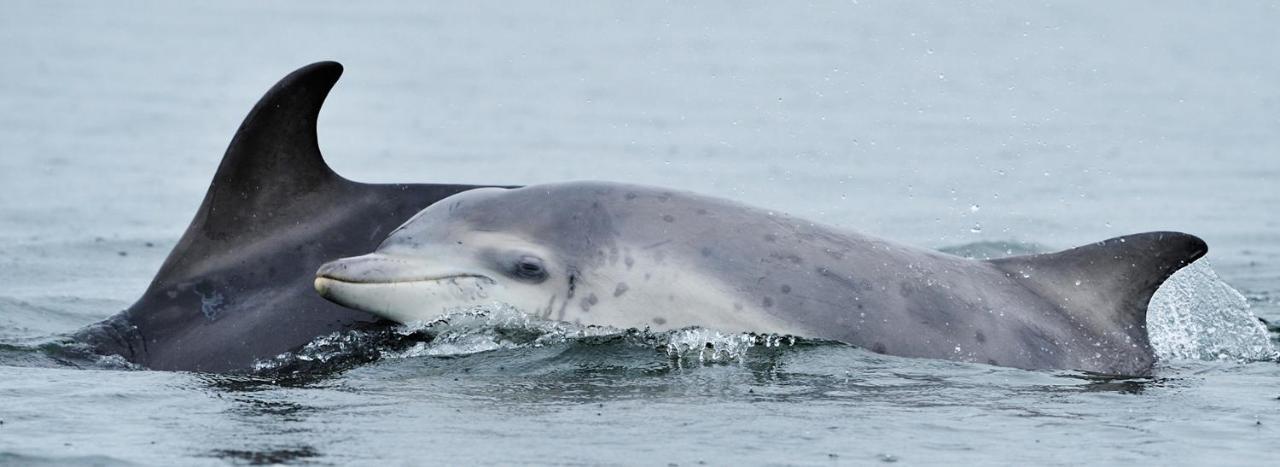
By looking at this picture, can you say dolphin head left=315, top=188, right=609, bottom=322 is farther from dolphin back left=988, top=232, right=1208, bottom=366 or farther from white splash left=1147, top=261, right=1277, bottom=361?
white splash left=1147, top=261, right=1277, bottom=361

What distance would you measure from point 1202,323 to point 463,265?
5.36m

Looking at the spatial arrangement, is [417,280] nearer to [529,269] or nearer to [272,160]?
[529,269]

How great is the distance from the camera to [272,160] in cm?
1076

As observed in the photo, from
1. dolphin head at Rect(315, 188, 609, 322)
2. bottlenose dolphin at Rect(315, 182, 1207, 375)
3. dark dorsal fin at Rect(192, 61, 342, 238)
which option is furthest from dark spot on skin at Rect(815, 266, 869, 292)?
dark dorsal fin at Rect(192, 61, 342, 238)

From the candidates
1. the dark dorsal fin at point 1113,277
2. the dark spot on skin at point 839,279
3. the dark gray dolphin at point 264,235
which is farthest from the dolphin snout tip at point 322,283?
the dark dorsal fin at point 1113,277

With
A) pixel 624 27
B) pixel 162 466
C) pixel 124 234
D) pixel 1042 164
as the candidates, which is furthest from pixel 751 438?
pixel 624 27

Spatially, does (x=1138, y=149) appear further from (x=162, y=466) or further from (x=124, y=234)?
Result: (x=162, y=466)

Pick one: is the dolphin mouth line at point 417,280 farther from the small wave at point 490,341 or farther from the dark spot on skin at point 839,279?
the dark spot on skin at point 839,279

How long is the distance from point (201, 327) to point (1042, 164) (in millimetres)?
19417

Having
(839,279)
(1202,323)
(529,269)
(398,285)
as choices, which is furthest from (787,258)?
(1202,323)

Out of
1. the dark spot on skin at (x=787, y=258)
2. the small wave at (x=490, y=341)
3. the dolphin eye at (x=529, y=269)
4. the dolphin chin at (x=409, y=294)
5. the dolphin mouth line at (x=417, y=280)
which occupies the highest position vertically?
the dark spot on skin at (x=787, y=258)

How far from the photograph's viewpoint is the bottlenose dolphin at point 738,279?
9.83m

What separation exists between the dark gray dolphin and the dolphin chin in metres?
0.78

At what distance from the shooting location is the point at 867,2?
7238cm
